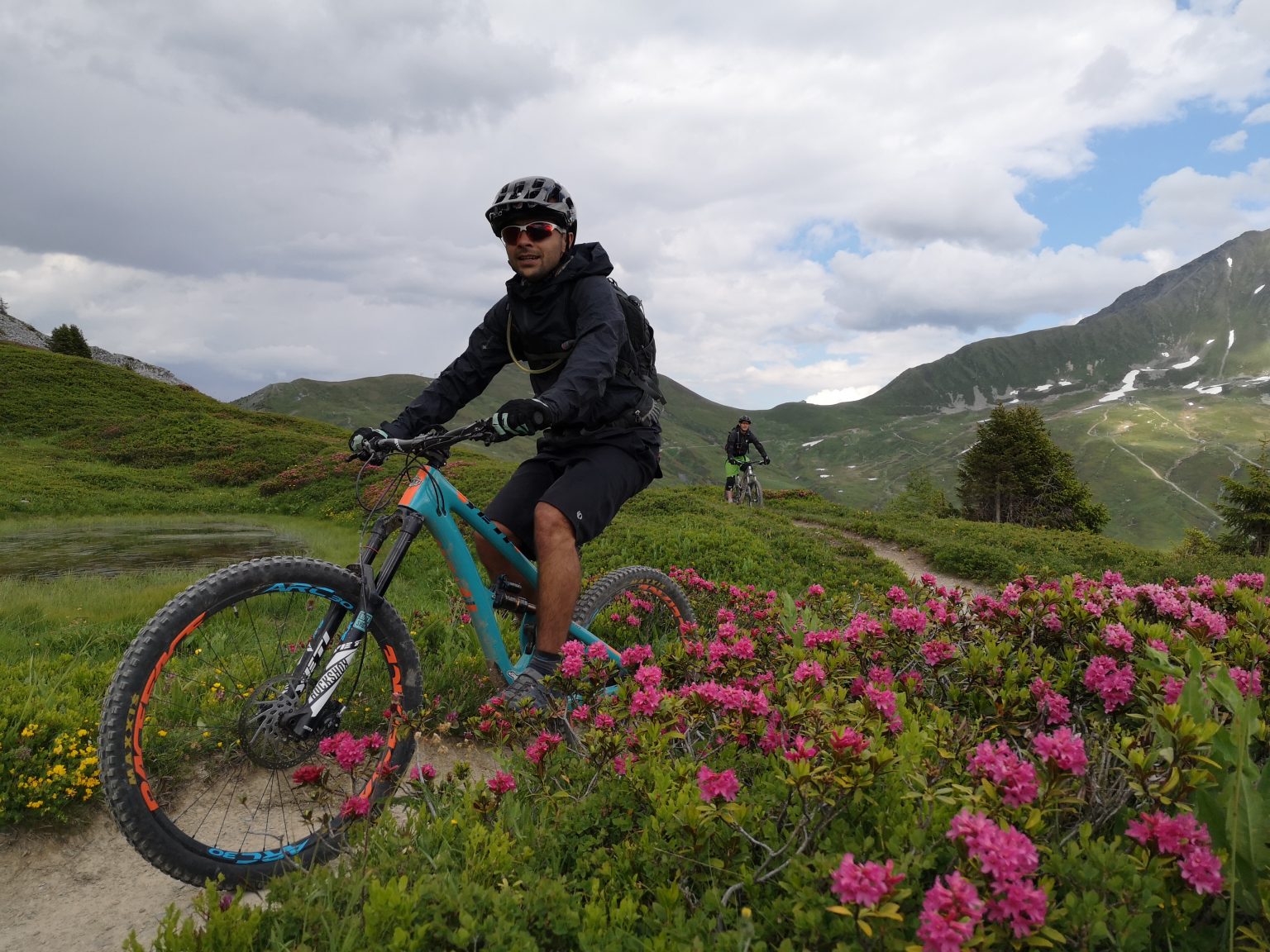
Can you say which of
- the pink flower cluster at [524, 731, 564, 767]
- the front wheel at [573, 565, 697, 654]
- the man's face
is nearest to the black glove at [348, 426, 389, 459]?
the man's face

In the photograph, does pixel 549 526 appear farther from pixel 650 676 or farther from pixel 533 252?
Result: pixel 533 252

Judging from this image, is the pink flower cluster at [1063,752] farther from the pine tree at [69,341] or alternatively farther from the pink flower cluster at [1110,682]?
the pine tree at [69,341]

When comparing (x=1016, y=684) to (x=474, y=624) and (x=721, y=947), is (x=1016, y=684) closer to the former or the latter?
(x=721, y=947)

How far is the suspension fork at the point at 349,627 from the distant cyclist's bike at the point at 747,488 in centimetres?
2102

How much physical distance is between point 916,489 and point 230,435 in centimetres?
8980

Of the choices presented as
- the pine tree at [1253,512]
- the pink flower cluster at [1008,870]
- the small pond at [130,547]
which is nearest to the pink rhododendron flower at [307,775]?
the pink flower cluster at [1008,870]

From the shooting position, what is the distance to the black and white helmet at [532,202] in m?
4.93

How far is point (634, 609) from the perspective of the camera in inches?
266

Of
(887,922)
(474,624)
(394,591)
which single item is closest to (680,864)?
(887,922)

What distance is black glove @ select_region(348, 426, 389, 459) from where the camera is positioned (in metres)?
4.20

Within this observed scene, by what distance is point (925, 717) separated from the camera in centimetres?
326

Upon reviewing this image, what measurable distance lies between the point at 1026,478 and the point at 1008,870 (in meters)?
59.7

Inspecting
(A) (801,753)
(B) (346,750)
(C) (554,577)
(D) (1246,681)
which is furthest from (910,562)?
(B) (346,750)

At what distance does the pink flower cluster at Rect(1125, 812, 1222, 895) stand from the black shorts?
336cm
